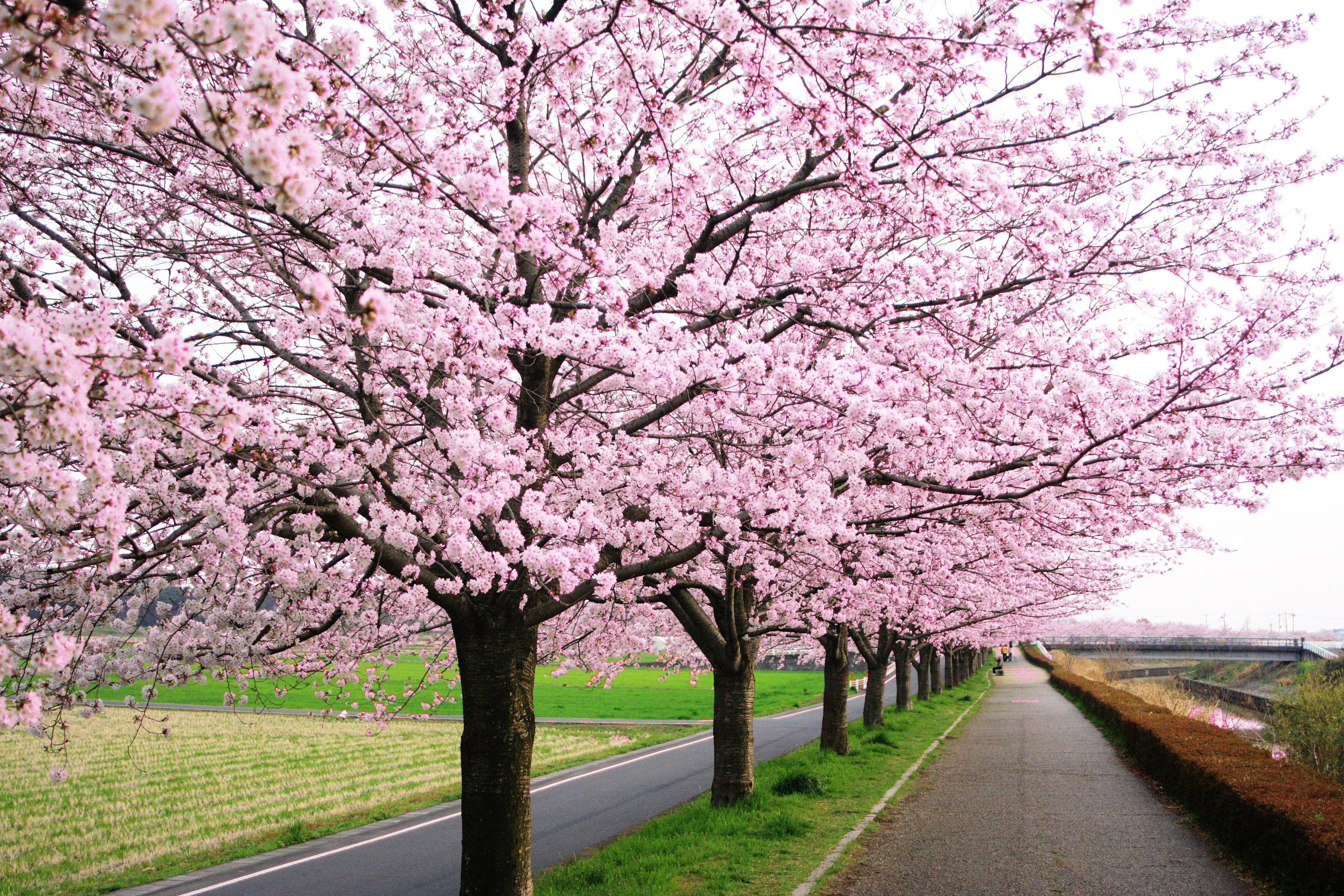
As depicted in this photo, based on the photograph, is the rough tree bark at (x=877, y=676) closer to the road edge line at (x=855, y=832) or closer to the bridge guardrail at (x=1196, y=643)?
the road edge line at (x=855, y=832)

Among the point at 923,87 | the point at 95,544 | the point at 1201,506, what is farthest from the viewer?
the point at 1201,506

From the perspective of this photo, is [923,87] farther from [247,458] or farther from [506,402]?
[247,458]

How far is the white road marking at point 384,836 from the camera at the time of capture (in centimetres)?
1101

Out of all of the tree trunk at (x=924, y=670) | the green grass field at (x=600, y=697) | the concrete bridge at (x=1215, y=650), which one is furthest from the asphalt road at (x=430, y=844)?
the concrete bridge at (x=1215, y=650)

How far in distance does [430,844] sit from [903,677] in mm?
22122

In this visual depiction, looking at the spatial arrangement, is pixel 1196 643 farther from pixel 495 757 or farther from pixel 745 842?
pixel 495 757

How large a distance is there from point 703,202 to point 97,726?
3927 centimetres

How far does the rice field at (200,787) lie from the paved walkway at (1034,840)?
22.6 ft

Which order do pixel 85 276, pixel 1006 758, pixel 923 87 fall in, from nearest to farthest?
pixel 85 276 → pixel 923 87 → pixel 1006 758

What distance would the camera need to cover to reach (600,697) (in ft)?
183

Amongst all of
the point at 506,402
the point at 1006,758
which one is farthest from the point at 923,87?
the point at 1006,758

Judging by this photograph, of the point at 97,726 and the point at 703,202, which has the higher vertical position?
the point at 703,202

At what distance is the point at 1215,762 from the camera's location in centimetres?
1227

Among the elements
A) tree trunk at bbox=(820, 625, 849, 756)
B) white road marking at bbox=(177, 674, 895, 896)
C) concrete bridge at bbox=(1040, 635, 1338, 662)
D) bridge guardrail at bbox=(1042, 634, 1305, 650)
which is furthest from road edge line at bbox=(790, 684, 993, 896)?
bridge guardrail at bbox=(1042, 634, 1305, 650)
